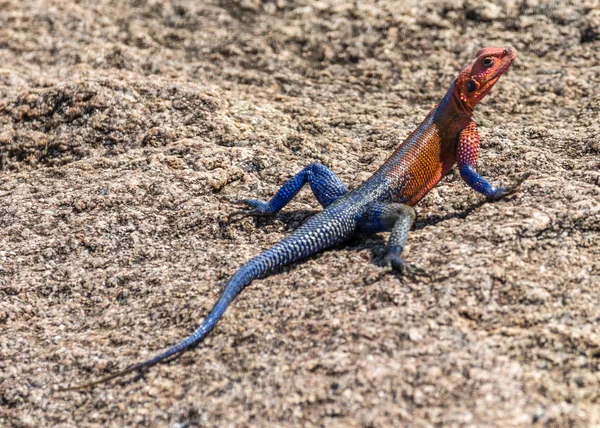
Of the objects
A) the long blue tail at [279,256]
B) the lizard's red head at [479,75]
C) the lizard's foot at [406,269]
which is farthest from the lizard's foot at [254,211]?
the lizard's red head at [479,75]

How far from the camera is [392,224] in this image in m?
3.67

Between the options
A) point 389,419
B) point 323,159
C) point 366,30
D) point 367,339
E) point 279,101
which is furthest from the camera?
point 366,30

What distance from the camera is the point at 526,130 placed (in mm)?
4762

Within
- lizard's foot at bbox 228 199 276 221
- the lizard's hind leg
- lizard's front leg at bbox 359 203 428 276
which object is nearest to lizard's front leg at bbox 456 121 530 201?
lizard's front leg at bbox 359 203 428 276

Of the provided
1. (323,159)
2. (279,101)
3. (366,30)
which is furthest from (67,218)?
(366,30)

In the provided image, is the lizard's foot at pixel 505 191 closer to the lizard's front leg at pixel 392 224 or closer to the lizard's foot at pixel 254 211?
the lizard's front leg at pixel 392 224

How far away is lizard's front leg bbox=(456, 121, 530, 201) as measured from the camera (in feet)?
12.6

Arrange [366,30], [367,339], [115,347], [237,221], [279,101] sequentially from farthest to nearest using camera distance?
[366,30]
[279,101]
[237,221]
[115,347]
[367,339]

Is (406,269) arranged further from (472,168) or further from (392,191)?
(472,168)

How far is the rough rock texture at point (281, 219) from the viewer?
9.10 ft

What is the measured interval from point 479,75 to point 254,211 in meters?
1.63

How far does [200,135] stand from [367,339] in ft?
7.83

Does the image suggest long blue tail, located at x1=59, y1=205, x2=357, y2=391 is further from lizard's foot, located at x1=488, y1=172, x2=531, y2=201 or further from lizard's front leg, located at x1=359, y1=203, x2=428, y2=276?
lizard's foot, located at x1=488, y1=172, x2=531, y2=201

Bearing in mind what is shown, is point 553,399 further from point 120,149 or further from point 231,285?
point 120,149
